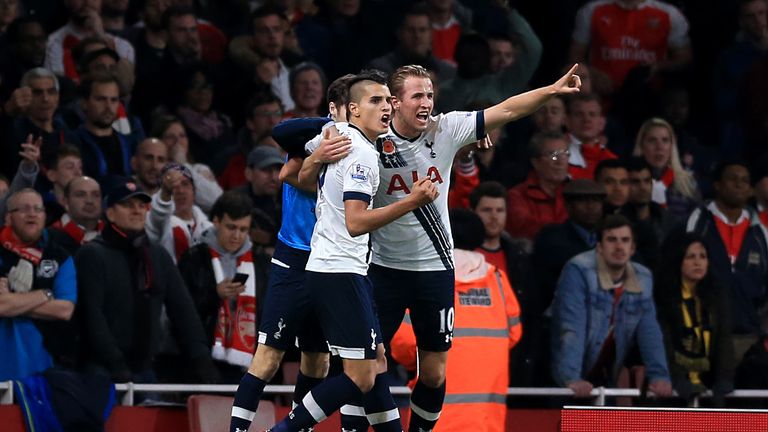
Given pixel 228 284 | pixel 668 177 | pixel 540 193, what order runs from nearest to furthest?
pixel 228 284 → pixel 540 193 → pixel 668 177

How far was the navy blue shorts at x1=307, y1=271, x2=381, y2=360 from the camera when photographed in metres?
9.45

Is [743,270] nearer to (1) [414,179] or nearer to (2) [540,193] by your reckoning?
(2) [540,193]

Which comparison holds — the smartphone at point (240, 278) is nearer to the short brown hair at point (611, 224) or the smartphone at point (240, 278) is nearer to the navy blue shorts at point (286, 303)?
the navy blue shorts at point (286, 303)

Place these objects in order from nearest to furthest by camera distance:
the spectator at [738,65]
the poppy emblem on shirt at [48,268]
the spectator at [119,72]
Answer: the poppy emblem on shirt at [48,268]
the spectator at [119,72]
the spectator at [738,65]

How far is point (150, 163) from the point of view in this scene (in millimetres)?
13211

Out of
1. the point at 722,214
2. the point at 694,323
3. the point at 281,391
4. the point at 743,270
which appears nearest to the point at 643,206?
the point at 722,214

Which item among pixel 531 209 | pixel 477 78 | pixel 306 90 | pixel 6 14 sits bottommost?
pixel 531 209

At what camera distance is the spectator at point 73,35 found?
14727 mm

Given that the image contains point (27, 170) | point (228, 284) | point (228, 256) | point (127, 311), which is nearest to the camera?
point (127, 311)

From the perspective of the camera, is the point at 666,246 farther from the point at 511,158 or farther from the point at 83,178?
the point at 83,178

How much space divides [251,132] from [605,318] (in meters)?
3.79

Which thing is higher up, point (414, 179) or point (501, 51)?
point (501, 51)

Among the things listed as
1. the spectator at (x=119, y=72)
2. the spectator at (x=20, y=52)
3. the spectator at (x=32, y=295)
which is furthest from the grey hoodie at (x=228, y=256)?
the spectator at (x=20, y=52)

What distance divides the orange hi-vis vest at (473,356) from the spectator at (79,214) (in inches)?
99.1
